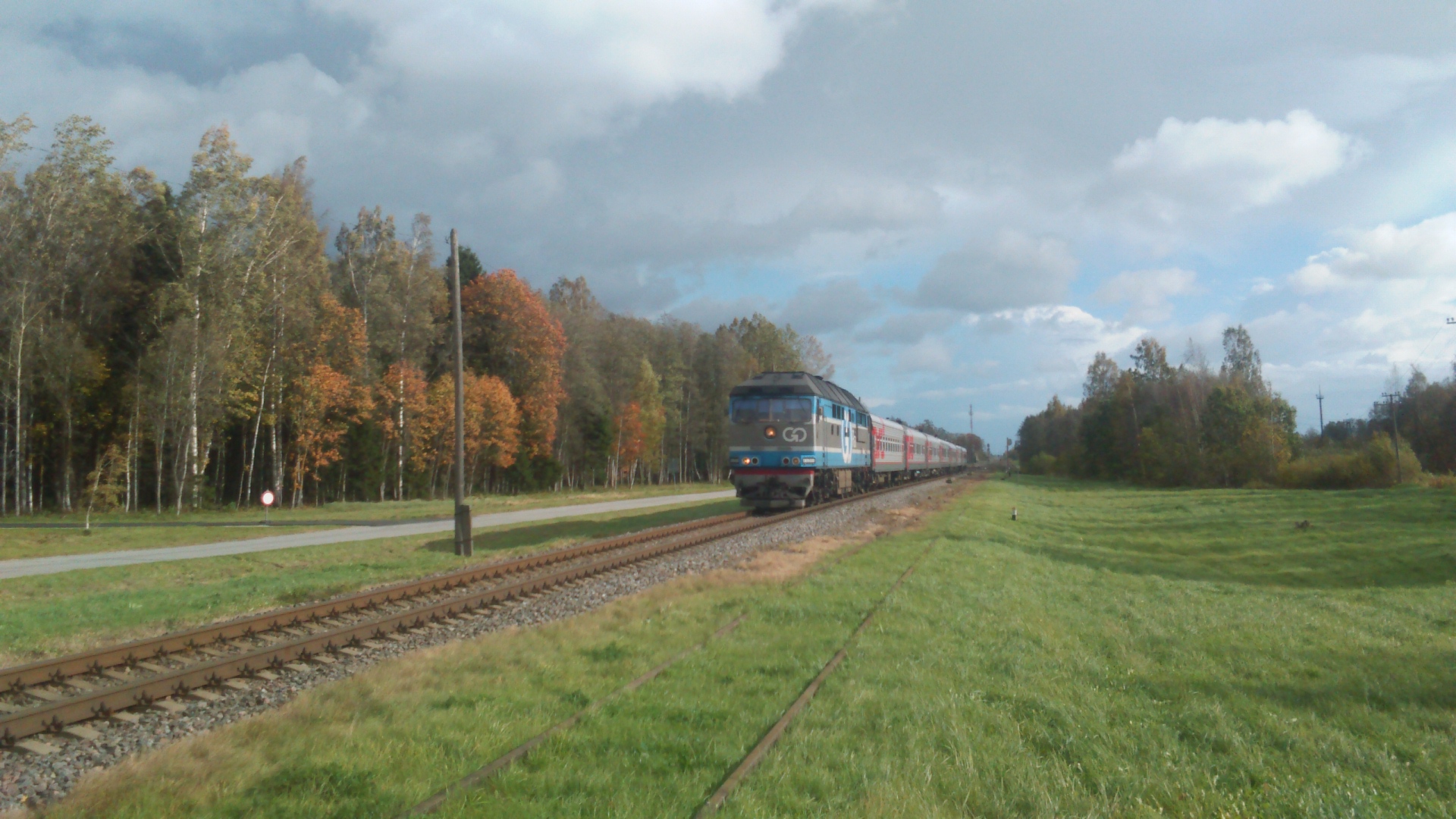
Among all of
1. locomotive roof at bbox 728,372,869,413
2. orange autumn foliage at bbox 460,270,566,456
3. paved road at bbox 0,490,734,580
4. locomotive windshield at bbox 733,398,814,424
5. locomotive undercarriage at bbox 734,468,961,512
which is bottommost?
paved road at bbox 0,490,734,580

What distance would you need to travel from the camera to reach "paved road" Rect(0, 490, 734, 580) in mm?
15461

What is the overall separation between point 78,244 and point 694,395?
43694mm

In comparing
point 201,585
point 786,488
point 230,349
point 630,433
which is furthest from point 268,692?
point 630,433

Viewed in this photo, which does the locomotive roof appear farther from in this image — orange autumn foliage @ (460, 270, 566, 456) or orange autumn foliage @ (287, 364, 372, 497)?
orange autumn foliage @ (460, 270, 566, 456)

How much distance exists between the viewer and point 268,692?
677 centimetres

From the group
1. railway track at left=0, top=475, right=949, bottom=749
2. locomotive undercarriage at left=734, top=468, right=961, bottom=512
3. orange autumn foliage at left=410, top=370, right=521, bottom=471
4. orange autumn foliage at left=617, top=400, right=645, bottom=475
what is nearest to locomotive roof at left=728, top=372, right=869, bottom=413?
locomotive undercarriage at left=734, top=468, right=961, bottom=512

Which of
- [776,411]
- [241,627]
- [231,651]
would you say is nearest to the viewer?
[231,651]

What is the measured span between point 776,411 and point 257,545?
13732 millimetres

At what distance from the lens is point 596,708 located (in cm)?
580

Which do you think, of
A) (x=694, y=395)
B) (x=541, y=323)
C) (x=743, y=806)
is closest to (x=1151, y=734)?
(x=743, y=806)

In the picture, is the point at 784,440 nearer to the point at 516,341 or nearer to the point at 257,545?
the point at 257,545

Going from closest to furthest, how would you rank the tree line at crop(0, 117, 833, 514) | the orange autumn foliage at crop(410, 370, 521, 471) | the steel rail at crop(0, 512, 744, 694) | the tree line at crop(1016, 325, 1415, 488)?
1. the steel rail at crop(0, 512, 744, 694)
2. the tree line at crop(0, 117, 833, 514)
3. the orange autumn foliage at crop(410, 370, 521, 471)
4. the tree line at crop(1016, 325, 1415, 488)

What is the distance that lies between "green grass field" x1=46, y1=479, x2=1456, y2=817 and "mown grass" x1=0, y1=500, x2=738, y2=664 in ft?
13.8

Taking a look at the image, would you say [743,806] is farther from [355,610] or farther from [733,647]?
[355,610]
